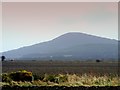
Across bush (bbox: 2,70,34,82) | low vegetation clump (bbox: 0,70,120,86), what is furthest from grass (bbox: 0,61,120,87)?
bush (bbox: 2,70,34,82)

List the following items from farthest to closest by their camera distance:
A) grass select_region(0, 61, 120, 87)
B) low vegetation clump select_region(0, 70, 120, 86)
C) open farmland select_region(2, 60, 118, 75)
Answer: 1. open farmland select_region(2, 60, 118, 75)
2. low vegetation clump select_region(0, 70, 120, 86)
3. grass select_region(0, 61, 120, 87)

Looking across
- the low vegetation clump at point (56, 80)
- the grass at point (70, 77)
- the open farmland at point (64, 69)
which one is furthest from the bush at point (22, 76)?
the open farmland at point (64, 69)

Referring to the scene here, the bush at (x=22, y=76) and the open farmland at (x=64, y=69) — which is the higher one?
the bush at (x=22, y=76)

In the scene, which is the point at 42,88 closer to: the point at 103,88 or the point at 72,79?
the point at 103,88

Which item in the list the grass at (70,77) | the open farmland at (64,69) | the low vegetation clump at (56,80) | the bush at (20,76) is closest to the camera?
the grass at (70,77)

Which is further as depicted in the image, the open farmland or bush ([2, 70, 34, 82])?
the open farmland

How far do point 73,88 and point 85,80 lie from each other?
3611 millimetres

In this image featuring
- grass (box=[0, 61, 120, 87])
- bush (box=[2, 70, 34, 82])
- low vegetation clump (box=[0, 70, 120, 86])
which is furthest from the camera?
bush (box=[2, 70, 34, 82])

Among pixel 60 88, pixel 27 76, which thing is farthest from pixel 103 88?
pixel 27 76

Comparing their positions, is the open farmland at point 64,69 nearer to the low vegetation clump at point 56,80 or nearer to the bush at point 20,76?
the bush at point 20,76

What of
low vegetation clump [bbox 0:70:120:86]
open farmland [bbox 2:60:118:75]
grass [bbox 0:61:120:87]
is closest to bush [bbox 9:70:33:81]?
low vegetation clump [bbox 0:70:120:86]

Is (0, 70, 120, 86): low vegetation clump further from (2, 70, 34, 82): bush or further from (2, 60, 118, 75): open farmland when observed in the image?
(2, 60, 118, 75): open farmland

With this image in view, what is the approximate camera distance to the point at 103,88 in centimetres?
1438

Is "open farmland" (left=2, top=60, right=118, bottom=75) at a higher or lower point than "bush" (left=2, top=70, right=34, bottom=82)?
lower
